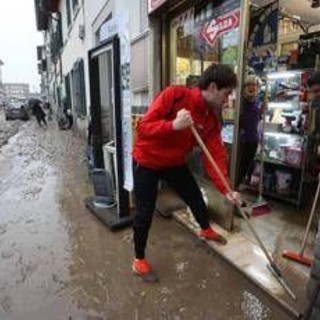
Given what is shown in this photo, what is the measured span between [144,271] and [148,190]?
2.26 feet

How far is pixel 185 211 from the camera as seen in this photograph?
3979mm

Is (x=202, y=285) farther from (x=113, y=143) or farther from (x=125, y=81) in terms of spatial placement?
(x=113, y=143)

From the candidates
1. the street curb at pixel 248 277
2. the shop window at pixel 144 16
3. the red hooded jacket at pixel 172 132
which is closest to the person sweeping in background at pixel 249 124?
the street curb at pixel 248 277

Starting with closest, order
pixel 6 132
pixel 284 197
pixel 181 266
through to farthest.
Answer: pixel 181 266, pixel 284 197, pixel 6 132

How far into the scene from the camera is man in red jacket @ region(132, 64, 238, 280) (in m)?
2.39

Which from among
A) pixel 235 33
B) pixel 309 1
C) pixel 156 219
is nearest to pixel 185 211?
pixel 156 219

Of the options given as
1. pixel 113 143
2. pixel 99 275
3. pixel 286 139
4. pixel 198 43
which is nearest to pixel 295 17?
pixel 286 139

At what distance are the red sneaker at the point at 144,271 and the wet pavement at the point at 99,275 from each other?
6 centimetres

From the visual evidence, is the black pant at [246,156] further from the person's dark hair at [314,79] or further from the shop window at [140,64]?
the shop window at [140,64]

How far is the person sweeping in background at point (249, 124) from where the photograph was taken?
3803 mm

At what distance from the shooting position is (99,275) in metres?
2.89

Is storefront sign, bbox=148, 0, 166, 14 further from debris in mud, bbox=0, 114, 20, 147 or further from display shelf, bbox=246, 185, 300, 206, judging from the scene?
debris in mud, bbox=0, 114, 20, 147

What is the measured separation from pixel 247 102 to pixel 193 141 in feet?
4.75

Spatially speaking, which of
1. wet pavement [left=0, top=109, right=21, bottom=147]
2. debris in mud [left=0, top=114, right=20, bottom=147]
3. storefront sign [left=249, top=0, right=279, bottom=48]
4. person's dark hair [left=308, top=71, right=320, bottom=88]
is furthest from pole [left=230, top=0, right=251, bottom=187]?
wet pavement [left=0, top=109, right=21, bottom=147]
